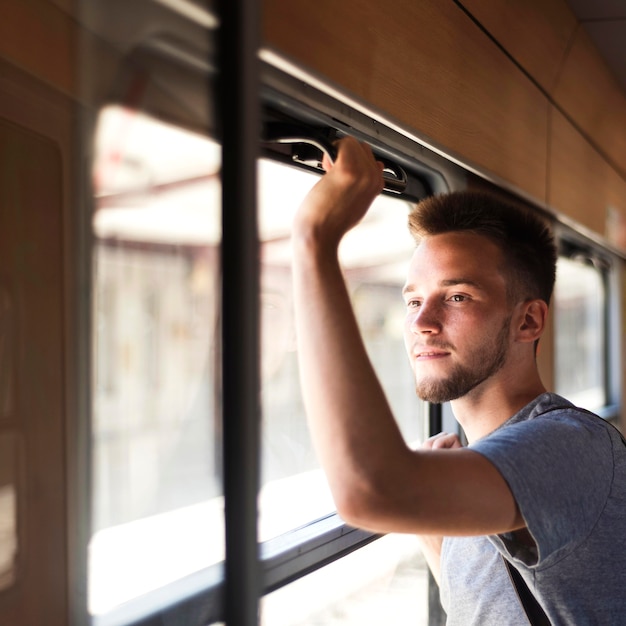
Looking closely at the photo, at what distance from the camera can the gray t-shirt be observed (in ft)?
3.69

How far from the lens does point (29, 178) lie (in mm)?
865

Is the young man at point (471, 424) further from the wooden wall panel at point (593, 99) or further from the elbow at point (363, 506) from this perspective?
the wooden wall panel at point (593, 99)

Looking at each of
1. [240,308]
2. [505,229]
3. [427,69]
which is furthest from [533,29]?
[240,308]

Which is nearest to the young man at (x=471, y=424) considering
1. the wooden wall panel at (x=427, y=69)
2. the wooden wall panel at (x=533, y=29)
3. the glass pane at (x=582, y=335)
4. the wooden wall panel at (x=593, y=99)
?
the wooden wall panel at (x=427, y=69)

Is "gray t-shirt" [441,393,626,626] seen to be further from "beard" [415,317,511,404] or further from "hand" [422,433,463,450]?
"hand" [422,433,463,450]

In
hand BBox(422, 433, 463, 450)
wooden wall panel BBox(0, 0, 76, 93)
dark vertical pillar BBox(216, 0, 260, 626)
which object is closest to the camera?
wooden wall panel BBox(0, 0, 76, 93)

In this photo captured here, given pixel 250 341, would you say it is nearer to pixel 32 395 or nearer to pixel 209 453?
pixel 209 453

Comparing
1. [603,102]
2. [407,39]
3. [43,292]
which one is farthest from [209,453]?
[603,102]

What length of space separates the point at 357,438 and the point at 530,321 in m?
0.77

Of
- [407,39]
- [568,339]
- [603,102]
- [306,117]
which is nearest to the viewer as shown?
[306,117]

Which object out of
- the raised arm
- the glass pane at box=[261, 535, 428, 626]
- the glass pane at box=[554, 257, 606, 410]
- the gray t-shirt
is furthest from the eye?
the glass pane at box=[554, 257, 606, 410]

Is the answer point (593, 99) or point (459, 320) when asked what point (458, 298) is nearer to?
point (459, 320)

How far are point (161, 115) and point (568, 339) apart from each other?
13.6ft

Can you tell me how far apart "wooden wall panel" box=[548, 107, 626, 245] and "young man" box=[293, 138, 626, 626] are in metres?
1.68
